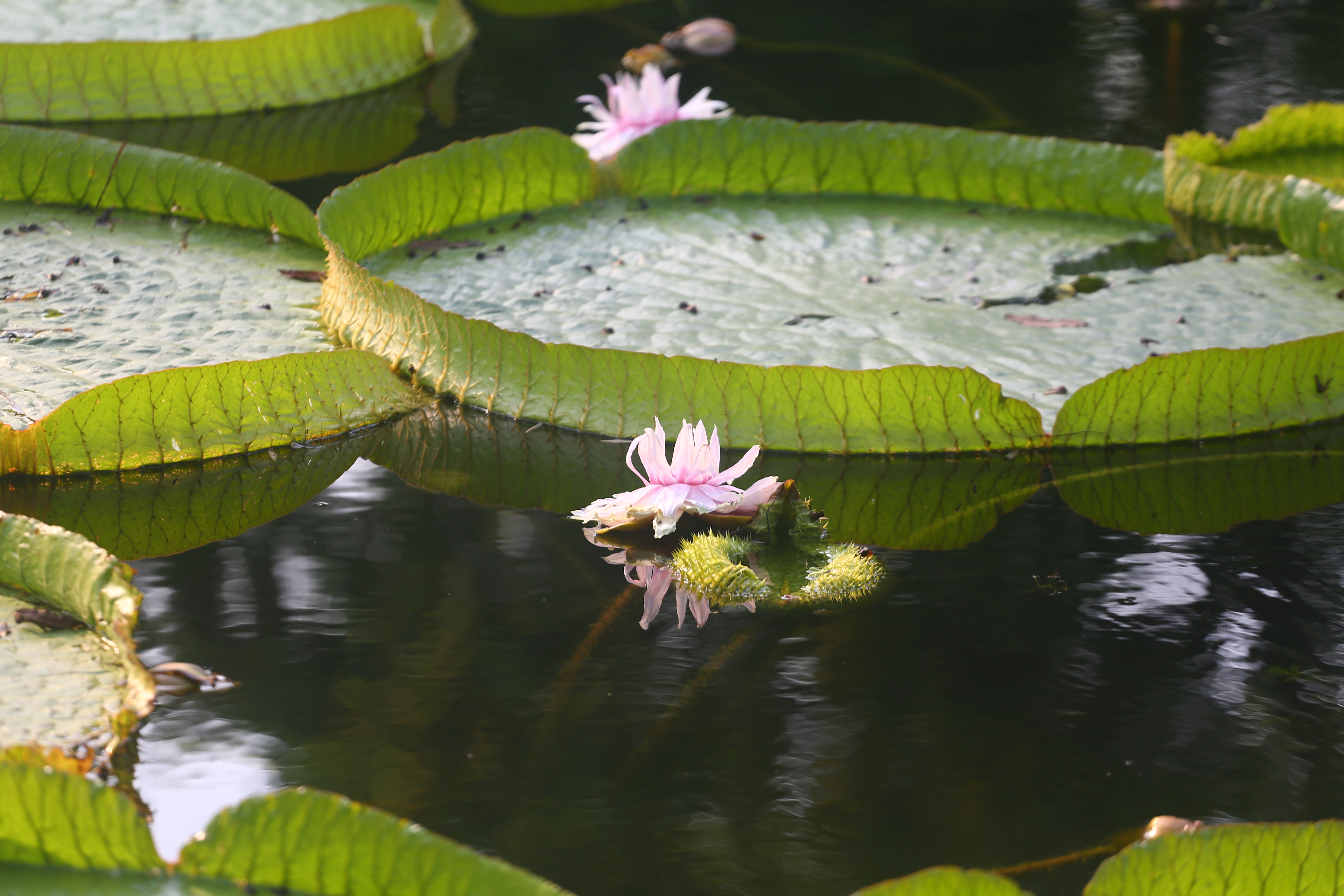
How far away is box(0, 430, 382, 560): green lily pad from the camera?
1777mm

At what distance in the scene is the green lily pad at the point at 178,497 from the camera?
1.78 m

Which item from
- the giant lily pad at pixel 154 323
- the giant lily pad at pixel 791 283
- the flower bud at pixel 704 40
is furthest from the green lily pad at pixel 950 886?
the flower bud at pixel 704 40

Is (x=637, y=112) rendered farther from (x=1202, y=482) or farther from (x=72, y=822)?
(x=72, y=822)

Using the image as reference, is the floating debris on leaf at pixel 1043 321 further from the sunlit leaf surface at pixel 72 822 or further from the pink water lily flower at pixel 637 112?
the sunlit leaf surface at pixel 72 822

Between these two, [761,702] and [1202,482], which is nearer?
[761,702]

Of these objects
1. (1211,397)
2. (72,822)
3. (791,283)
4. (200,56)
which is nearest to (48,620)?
(72,822)

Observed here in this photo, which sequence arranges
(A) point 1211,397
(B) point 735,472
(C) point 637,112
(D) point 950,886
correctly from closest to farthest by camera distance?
(D) point 950,886
(B) point 735,472
(A) point 1211,397
(C) point 637,112

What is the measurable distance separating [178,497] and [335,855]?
1.07 meters

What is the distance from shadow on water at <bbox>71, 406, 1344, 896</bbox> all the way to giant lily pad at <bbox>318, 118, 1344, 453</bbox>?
7.1 inches

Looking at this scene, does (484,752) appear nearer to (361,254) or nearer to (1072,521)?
(1072,521)

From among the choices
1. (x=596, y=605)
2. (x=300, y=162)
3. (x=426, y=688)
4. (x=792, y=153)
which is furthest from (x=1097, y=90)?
(x=426, y=688)

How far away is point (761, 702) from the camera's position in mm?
1364

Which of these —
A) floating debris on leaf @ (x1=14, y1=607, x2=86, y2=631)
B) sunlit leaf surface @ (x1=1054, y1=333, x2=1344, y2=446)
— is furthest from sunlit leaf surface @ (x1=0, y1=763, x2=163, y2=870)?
sunlit leaf surface @ (x1=1054, y1=333, x2=1344, y2=446)

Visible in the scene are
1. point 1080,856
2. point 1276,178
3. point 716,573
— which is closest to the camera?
point 1080,856
